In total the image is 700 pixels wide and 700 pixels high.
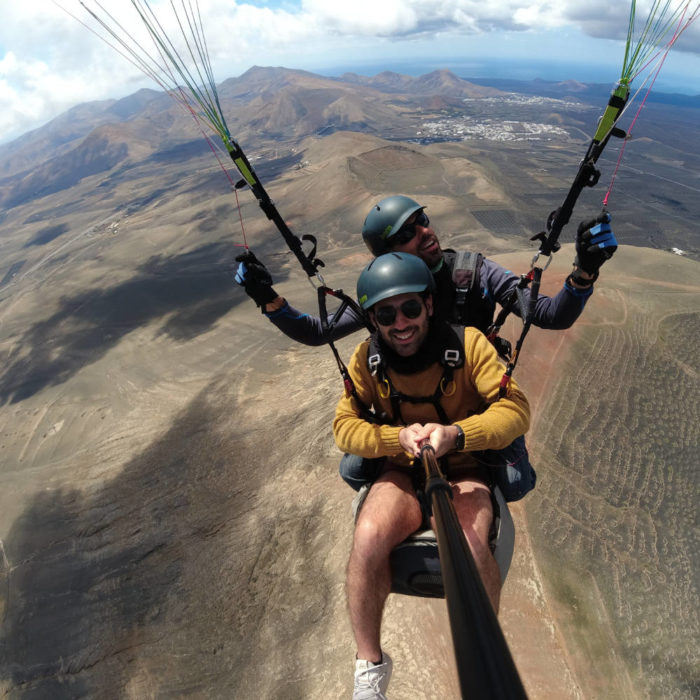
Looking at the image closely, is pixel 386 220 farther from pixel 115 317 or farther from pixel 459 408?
pixel 115 317

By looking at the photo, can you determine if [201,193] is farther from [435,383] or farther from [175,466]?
[435,383]

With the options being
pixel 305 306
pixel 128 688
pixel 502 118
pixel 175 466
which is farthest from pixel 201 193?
pixel 502 118

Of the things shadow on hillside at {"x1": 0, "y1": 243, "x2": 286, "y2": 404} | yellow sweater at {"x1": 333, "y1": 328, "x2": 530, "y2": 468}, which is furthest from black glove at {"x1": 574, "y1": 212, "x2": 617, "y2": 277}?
shadow on hillside at {"x1": 0, "y1": 243, "x2": 286, "y2": 404}

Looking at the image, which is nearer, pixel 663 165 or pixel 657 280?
pixel 657 280

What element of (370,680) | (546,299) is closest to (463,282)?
(546,299)

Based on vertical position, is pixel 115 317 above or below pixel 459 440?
below

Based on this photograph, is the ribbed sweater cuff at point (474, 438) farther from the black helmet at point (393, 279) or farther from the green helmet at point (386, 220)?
the green helmet at point (386, 220)

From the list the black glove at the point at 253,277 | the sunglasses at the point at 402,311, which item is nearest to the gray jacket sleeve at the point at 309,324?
the black glove at the point at 253,277
